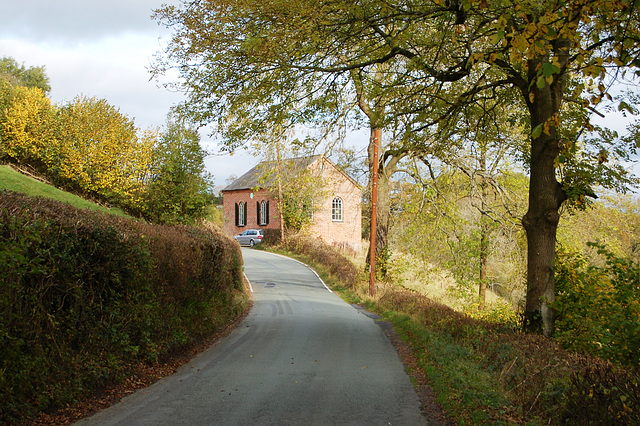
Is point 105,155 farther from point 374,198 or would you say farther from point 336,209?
point 336,209

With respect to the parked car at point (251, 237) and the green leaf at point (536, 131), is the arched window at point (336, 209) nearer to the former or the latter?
the parked car at point (251, 237)

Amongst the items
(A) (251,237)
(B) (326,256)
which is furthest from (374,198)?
(A) (251,237)

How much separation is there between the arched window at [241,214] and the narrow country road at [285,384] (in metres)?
46.1

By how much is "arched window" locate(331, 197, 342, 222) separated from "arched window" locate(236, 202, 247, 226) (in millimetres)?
11736

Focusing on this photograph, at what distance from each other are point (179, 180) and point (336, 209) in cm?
3348

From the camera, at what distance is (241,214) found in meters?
61.9

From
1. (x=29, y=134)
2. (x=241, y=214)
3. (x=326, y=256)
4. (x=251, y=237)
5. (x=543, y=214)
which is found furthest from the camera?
(x=241, y=214)

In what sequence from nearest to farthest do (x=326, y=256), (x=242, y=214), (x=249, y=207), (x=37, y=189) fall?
(x=37, y=189) → (x=326, y=256) → (x=249, y=207) → (x=242, y=214)

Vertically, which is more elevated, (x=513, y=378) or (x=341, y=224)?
(x=341, y=224)

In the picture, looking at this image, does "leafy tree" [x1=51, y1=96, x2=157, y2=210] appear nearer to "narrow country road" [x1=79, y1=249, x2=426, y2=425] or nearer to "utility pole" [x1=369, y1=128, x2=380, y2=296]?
"utility pole" [x1=369, y1=128, x2=380, y2=296]

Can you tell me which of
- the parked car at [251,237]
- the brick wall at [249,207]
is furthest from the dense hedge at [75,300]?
the parked car at [251,237]

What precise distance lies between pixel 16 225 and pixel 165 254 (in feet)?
14.6

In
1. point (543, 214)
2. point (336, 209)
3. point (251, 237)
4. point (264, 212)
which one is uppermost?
point (336, 209)

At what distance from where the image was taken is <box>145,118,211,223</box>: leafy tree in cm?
2245
